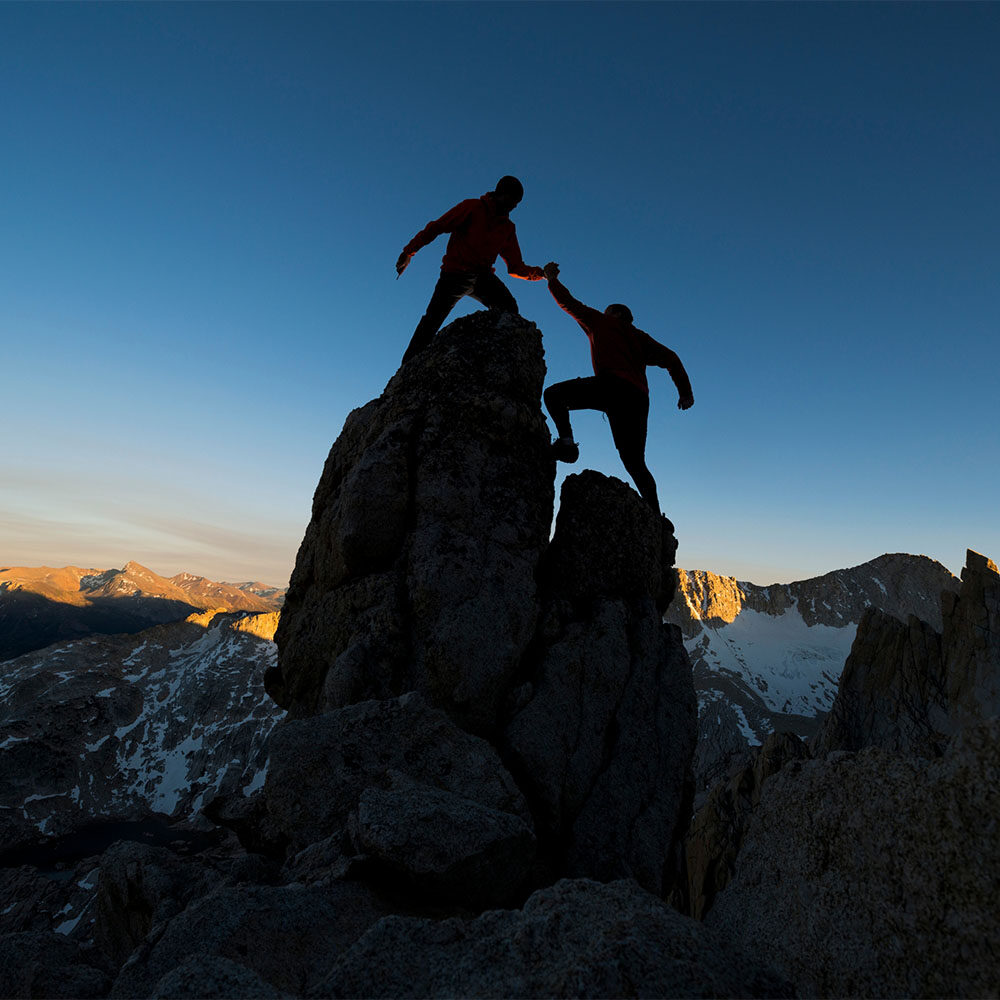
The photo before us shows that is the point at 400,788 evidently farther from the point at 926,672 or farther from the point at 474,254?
the point at 926,672

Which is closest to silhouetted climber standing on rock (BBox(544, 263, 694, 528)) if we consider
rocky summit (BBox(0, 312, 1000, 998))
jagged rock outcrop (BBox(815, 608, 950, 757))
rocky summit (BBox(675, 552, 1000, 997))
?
rocky summit (BBox(0, 312, 1000, 998))

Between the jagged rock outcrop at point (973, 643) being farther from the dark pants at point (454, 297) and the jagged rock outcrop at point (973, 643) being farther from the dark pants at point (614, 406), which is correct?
the dark pants at point (454, 297)

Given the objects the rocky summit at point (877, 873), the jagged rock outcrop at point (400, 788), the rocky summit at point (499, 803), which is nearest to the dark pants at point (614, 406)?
the rocky summit at point (499, 803)

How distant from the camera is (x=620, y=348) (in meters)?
15.7

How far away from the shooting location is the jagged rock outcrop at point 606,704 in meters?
11.3

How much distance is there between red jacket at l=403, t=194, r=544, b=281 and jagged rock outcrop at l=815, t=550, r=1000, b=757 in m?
108

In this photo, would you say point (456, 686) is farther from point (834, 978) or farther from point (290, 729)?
point (834, 978)

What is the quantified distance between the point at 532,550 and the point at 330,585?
5448mm

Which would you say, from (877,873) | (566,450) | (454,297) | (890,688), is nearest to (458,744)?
(877,873)

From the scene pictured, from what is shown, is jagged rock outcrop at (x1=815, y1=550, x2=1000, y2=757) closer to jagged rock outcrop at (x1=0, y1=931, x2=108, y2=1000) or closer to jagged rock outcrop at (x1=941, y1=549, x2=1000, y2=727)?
jagged rock outcrop at (x1=941, y1=549, x2=1000, y2=727)

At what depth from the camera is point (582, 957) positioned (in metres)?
4.25

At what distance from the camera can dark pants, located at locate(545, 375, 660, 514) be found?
601 inches

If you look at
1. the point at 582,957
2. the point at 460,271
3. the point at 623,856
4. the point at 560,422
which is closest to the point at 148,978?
the point at 582,957

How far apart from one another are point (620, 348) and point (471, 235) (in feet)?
16.6
